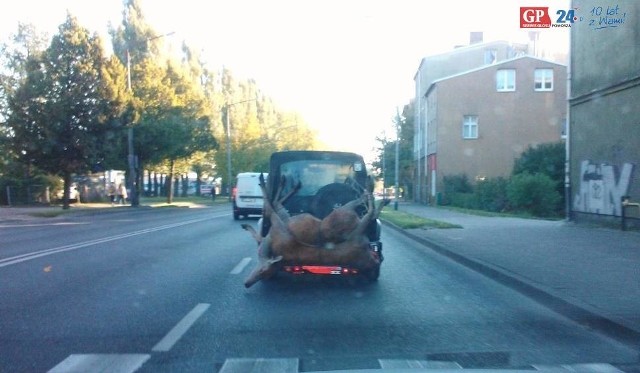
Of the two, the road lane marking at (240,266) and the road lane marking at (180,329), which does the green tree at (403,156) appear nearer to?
the road lane marking at (240,266)

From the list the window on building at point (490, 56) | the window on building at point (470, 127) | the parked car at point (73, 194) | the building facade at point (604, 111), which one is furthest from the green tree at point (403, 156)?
the building facade at point (604, 111)

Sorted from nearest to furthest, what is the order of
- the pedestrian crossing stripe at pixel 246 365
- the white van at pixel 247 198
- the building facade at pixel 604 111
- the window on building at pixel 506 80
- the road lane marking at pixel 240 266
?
the pedestrian crossing stripe at pixel 246 365, the road lane marking at pixel 240 266, the building facade at pixel 604 111, the white van at pixel 247 198, the window on building at pixel 506 80

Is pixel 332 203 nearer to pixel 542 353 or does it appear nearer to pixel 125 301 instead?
pixel 125 301

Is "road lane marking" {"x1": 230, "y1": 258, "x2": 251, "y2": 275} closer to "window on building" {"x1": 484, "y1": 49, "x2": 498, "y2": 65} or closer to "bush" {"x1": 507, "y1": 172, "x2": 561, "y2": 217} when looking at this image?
"bush" {"x1": 507, "y1": 172, "x2": 561, "y2": 217}

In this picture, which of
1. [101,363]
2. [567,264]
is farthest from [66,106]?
[101,363]

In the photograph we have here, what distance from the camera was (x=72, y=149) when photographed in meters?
39.3

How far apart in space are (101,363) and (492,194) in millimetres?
35904

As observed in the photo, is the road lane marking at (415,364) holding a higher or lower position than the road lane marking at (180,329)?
higher

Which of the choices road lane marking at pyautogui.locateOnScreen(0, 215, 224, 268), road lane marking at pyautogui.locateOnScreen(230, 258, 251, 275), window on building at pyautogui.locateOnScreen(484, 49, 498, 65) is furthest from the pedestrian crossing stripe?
window on building at pyautogui.locateOnScreen(484, 49, 498, 65)

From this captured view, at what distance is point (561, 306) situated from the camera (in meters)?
9.51

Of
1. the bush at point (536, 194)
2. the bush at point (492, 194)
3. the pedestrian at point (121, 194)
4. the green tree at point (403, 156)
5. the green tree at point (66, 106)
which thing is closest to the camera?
the bush at point (536, 194)

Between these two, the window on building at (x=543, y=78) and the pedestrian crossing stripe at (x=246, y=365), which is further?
the window on building at (x=543, y=78)

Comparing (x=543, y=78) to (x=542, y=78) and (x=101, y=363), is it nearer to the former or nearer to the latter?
(x=542, y=78)

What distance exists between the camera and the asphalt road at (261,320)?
710 centimetres
